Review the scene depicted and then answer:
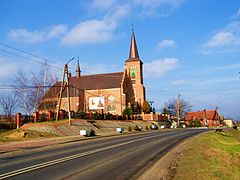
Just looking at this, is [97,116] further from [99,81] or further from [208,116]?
[208,116]

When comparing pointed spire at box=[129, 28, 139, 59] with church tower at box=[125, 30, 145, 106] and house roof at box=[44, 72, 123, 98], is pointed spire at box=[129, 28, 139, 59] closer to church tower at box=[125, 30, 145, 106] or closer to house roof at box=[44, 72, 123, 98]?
church tower at box=[125, 30, 145, 106]

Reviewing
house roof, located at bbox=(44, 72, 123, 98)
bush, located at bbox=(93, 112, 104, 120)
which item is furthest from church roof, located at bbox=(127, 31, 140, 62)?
bush, located at bbox=(93, 112, 104, 120)

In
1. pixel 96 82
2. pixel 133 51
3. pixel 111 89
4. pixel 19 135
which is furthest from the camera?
pixel 133 51

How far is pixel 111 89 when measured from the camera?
85625 mm

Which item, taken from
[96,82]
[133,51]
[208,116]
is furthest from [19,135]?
[208,116]

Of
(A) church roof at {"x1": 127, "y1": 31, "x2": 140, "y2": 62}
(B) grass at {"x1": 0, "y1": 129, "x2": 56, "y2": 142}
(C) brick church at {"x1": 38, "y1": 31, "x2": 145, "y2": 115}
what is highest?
(A) church roof at {"x1": 127, "y1": 31, "x2": 140, "y2": 62}

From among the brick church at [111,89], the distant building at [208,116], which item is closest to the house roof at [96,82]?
the brick church at [111,89]

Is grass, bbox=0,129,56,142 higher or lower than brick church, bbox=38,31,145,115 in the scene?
lower

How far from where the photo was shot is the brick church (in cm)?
8338

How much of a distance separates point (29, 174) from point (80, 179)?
1972 millimetres

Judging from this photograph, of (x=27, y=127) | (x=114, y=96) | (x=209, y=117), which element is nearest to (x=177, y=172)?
(x=27, y=127)

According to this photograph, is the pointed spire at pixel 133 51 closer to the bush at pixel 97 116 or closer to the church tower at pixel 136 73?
the church tower at pixel 136 73

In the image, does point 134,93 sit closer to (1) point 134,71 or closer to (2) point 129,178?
(1) point 134,71

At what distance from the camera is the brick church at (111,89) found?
83375 mm
